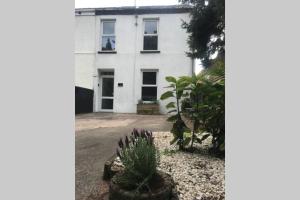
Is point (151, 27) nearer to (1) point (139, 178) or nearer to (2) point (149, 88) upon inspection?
(2) point (149, 88)

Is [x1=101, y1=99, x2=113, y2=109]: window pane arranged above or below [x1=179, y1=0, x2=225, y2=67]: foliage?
below

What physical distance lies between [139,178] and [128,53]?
34.0 ft

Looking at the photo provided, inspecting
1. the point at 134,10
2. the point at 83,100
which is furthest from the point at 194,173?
the point at 134,10

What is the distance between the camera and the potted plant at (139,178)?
6.23 ft

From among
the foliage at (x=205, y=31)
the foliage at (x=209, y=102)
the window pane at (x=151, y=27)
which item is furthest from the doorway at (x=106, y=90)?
the foliage at (x=209, y=102)

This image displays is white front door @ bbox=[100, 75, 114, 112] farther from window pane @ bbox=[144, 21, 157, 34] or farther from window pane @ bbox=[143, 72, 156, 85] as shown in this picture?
window pane @ bbox=[144, 21, 157, 34]

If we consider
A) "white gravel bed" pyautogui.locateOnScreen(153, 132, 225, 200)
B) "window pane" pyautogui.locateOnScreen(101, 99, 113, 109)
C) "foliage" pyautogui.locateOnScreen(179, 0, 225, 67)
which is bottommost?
"white gravel bed" pyautogui.locateOnScreen(153, 132, 225, 200)

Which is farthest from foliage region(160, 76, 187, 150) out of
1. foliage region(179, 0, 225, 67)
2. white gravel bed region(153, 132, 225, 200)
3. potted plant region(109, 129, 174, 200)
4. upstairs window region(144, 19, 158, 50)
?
upstairs window region(144, 19, 158, 50)

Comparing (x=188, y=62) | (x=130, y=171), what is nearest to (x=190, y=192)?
(x=130, y=171)

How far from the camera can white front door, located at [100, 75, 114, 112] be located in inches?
486

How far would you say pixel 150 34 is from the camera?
12.0 metres

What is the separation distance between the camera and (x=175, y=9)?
11.7 meters

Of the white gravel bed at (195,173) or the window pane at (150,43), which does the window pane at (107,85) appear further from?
the white gravel bed at (195,173)

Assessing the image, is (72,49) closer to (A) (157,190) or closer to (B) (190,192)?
(A) (157,190)
